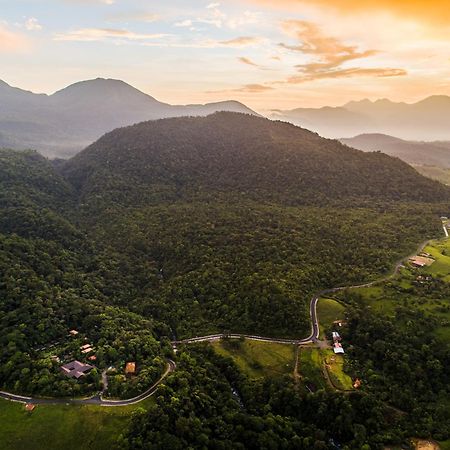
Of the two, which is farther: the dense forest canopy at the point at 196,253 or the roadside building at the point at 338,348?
the roadside building at the point at 338,348

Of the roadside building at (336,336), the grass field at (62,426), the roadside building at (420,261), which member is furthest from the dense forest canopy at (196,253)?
the roadside building at (420,261)

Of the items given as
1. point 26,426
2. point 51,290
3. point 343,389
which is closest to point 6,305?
point 51,290

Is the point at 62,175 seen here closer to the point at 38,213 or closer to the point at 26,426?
the point at 38,213

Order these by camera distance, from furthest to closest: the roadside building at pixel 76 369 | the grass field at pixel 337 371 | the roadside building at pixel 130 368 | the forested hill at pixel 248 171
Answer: the forested hill at pixel 248 171 → the grass field at pixel 337 371 → the roadside building at pixel 130 368 → the roadside building at pixel 76 369

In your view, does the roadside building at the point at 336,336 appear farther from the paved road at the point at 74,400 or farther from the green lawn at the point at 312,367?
the paved road at the point at 74,400

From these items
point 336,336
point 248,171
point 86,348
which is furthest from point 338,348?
point 248,171

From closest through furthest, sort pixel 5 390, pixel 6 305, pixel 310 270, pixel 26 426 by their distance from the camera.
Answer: pixel 26 426 → pixel 5 390 → pixel 6 305 → pixel 310 270

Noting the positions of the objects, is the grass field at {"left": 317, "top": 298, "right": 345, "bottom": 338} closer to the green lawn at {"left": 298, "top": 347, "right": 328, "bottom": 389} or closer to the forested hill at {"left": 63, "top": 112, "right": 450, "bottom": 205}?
the green lawn at {"left": 298, "top": 347, "right": 328, "bottom": 389}
